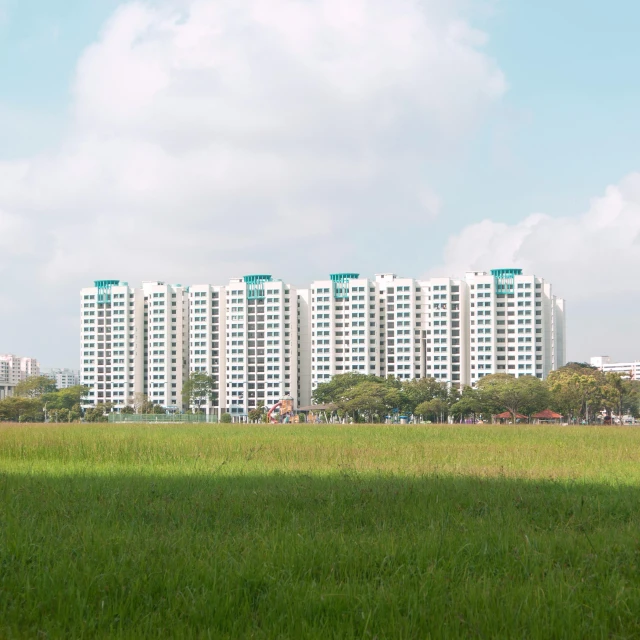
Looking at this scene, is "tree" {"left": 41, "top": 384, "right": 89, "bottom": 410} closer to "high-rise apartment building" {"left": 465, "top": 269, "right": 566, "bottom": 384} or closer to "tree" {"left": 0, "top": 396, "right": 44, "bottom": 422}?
"tree" {"left": 0, "top": 396, "right": 44, "bottom": 422}

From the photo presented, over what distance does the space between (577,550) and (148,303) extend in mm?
161275

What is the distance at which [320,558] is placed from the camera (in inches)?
271

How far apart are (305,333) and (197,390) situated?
26.8 metres

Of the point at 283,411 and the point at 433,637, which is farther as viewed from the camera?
the point at 283,411

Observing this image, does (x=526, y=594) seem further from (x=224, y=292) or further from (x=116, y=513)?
(x=224, y=292)

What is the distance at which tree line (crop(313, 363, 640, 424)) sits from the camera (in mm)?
101000

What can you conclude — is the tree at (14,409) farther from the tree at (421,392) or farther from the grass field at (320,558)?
the grass field at (320,558)

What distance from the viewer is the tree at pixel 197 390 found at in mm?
150250

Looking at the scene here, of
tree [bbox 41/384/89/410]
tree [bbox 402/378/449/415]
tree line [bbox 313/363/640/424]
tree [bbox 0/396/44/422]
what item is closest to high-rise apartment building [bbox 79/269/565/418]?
tree [bbox 41/384/89/410]

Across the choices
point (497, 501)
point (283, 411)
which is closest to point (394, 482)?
point (497, 501)

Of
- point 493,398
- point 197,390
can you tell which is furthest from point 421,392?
point 197,390

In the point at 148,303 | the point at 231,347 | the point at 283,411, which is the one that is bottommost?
the point at 283,411

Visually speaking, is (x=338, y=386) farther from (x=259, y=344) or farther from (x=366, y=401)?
(x=259, y=344)

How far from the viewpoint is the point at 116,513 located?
31.3 ft
